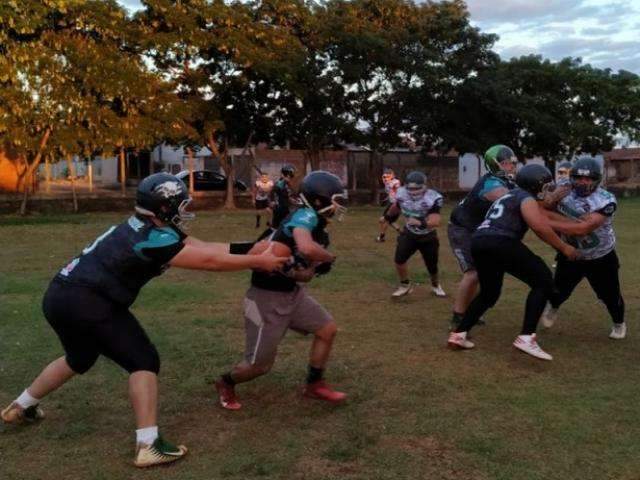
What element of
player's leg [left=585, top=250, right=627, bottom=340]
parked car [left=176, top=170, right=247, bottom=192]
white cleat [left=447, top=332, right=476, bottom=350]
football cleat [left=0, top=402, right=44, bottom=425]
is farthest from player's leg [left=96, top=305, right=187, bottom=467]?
parked car [left=176, top=170, right=247, bottom=192]

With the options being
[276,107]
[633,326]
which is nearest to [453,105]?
[276,107]

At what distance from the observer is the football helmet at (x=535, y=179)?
6332 millimetres

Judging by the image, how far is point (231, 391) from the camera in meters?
5.25

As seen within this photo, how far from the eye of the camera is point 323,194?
192 inches

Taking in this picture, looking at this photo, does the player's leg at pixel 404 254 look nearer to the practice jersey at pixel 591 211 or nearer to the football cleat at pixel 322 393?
the practice jersey at pixel 591 211

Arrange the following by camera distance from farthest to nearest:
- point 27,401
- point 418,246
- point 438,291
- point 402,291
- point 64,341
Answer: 1. point 438,291
2. point 402,291
3. point 418,246
4. point 27,401
5. point 64,341

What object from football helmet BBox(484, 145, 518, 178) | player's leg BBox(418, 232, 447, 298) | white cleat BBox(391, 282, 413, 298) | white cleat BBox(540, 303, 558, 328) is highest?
football helmet BBox(484, 145, 518, 178)

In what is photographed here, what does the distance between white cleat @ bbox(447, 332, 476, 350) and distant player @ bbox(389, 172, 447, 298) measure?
2.32 meters

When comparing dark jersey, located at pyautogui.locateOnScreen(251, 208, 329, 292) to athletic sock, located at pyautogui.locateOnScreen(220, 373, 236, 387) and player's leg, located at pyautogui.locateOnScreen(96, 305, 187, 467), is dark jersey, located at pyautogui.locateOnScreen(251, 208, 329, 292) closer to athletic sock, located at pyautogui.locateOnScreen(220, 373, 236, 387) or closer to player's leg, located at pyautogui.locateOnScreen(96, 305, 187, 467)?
athletic sock, located at pyautogui.locateOnScreen(220, 373, 236, 387)

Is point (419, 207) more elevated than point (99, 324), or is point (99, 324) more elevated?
point (419, 207)

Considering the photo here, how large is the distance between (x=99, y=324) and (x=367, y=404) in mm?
2117

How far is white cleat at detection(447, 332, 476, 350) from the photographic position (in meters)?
6.78

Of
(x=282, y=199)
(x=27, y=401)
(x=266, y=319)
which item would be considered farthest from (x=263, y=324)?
(x=282, y=199)

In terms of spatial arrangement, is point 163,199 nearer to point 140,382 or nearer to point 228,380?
point 140,382
